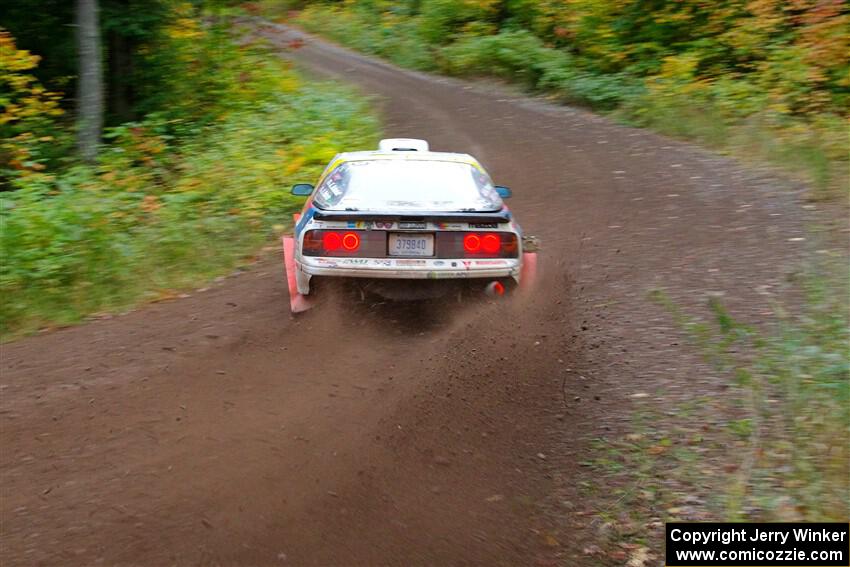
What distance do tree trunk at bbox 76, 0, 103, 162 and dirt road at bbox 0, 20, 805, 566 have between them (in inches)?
226

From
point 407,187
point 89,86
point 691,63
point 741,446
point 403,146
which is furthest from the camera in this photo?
point 691,63

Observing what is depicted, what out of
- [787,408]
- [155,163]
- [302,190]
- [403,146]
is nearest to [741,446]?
[787,408]

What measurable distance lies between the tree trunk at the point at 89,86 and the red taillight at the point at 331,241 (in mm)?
8840

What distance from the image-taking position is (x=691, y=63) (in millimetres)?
17797

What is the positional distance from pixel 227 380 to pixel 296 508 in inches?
78.7

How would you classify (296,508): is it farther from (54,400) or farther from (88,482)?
(54,400)

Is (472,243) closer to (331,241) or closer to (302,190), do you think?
(331,241)

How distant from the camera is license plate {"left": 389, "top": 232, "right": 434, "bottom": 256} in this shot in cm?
654

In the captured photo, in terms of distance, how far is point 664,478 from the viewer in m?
4.65

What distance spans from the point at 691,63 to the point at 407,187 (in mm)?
12863

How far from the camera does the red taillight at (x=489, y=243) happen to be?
6.67 metres

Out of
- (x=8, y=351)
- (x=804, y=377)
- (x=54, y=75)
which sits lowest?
(x=8, y=351)

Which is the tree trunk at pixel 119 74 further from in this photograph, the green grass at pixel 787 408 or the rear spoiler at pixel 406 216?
the green grass at pixel 787 408

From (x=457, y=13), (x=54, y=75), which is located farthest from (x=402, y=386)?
(x=457, y=13)
